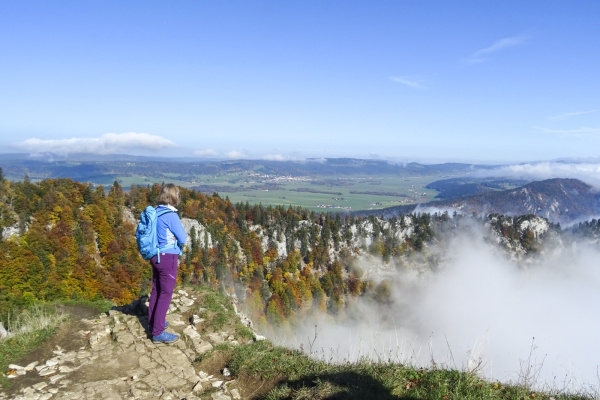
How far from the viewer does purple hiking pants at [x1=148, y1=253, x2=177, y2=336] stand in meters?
8.73

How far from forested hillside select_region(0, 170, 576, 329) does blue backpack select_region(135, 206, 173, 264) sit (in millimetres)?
13041

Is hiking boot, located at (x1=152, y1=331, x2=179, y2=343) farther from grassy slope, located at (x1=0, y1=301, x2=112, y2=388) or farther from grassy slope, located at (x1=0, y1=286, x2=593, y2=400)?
grassy slope, located at (x1=0, y1=301, x2=112, y2=388)

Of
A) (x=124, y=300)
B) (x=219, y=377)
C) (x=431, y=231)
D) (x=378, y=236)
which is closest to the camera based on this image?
(x=219, y=377)

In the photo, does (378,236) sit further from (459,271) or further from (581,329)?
(581,329)

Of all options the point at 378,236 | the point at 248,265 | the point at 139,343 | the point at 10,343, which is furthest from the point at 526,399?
the point at 378,236

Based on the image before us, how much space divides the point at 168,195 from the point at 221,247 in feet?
325

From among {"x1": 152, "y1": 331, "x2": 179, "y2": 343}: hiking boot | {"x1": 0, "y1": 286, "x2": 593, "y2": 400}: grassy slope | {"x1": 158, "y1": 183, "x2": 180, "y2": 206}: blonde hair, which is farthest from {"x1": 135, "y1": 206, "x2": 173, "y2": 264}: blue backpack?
{"x1": 0, "y1": 286, "x2": 593, "y2": 400}: grassy slope

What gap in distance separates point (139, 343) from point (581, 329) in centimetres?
25384

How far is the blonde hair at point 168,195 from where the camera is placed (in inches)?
334

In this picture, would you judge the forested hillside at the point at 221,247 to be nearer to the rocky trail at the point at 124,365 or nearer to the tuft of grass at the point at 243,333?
the rocky trail at the point at 124,365

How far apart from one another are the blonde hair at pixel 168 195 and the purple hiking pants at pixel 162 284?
133 cm

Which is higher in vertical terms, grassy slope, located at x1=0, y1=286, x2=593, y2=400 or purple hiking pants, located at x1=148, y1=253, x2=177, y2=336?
purple hiking pants, located at x1=148, y1=253, x2=177, y2=336

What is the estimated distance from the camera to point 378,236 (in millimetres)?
159500

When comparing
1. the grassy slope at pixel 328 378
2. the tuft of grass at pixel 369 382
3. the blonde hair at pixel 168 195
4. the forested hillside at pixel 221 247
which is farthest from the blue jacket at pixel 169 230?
the forested hillside at pixel 221 247
